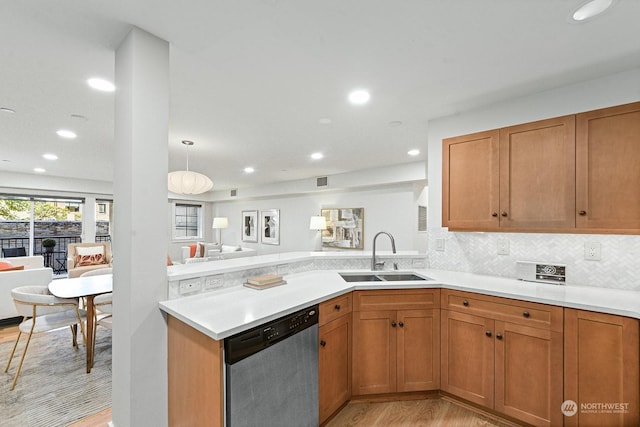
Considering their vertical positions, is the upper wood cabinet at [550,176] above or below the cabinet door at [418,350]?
above

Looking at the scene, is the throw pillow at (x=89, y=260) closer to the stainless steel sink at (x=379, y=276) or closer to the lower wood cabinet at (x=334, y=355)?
the stainless steel sink at (x=379, y=276)

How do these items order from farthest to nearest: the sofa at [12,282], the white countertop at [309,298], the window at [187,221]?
the window at [187,221]
the sofa at [12,282]
the white countertop at [309,298]

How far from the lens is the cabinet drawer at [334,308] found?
6.01ft

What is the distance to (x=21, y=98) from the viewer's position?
93.4 inches

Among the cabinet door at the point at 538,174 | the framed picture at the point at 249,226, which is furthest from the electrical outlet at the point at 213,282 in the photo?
the framed picture at the point at 249,226

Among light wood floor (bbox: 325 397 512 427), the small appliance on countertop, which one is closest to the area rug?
light wood floor (bbox: 325 397 512 427)

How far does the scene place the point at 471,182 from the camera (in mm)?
2410

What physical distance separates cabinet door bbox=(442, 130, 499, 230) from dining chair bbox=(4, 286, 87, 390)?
3667 mm

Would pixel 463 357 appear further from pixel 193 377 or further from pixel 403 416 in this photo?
pixel 193 377

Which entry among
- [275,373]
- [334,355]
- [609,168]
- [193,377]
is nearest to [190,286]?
Result: [193,377]

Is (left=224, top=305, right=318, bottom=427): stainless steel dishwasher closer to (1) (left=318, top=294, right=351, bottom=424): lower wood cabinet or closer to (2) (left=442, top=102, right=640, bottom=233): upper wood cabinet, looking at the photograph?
(1) (left=318, top=294, right=351, bottom=424): lower wood cabinet

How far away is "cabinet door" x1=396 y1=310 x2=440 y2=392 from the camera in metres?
2.16

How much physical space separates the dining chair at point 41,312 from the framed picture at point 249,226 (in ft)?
17.7

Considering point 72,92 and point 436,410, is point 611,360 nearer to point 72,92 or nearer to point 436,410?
point 436,410
